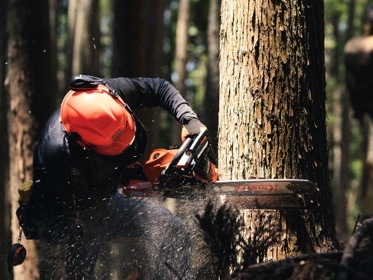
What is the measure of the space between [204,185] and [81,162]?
3.37 ft

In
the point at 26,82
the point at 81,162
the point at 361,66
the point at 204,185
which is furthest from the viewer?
the point at 26,82

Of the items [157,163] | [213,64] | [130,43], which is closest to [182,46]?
[213,64]

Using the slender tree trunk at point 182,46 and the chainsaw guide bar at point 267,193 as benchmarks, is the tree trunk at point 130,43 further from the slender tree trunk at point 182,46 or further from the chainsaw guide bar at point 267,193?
the slender tree trunk at point 182,46

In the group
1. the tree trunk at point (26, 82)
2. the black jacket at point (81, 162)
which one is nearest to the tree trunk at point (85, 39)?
the tree trunk at point (26, 82)

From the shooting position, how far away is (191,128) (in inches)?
179

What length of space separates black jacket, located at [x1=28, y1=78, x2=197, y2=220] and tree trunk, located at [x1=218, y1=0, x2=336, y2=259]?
811 mm

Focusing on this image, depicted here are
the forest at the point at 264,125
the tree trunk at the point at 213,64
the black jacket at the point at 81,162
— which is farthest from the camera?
the tree trunk at the point at 213,64

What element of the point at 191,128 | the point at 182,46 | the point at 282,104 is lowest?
the point at 191,128

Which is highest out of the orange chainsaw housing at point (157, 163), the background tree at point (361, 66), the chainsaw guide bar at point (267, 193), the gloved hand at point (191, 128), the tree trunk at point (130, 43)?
the tree trunk at point (130, 43)

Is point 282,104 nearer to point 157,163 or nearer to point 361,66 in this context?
point 157,163

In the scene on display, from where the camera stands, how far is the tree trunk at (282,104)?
3.86 metres

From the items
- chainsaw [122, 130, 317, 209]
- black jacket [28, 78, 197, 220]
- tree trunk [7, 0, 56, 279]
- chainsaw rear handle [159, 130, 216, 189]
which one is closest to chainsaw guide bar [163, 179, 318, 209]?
chainsaw [122, 130, 317, 209]

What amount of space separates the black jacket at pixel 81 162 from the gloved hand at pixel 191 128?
7 cm

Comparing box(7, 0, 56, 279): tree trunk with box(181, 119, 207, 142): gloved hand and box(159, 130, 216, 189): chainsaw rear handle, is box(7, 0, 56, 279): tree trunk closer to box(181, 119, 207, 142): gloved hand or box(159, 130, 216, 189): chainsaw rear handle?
box(181, 119, 207, 142): gloved hand
